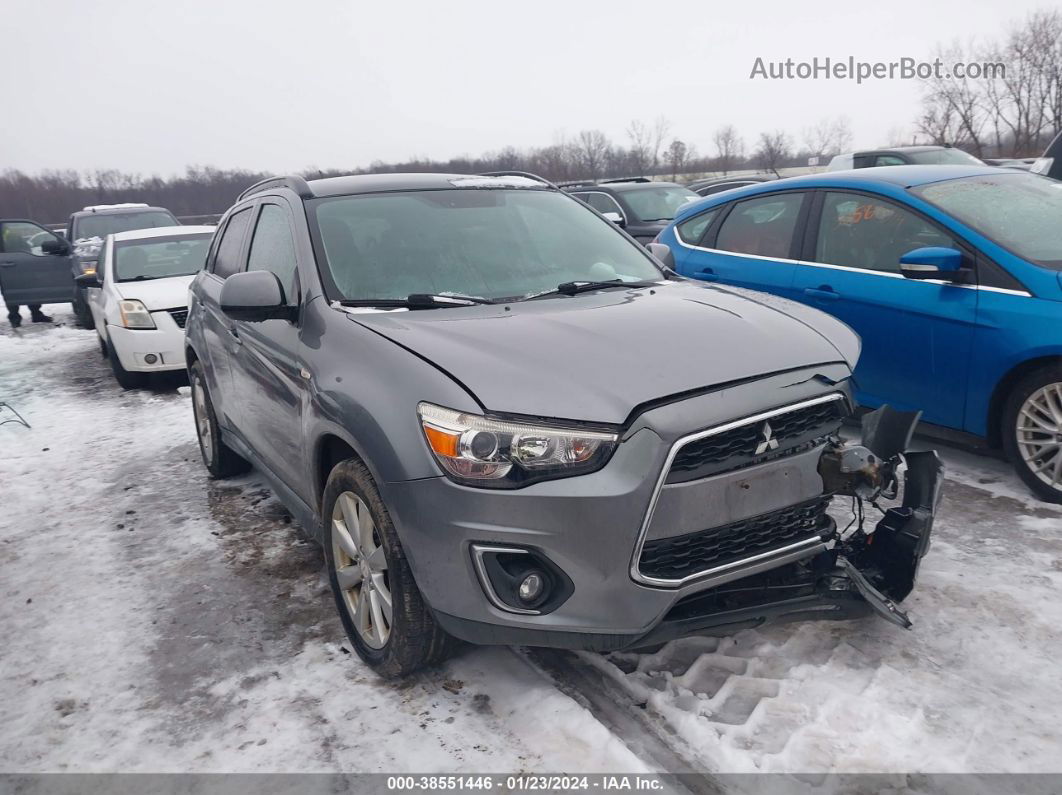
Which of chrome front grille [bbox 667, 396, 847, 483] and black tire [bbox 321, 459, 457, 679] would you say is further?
black tire [bbox 321, 459, 457, 679]

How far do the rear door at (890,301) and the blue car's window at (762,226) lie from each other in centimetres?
21

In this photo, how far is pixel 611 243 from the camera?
4.29m

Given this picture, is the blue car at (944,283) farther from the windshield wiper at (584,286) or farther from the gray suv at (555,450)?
the gray suv at (555,450)

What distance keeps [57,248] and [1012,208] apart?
1265 cm

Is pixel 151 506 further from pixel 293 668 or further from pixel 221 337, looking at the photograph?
pixel 293 668

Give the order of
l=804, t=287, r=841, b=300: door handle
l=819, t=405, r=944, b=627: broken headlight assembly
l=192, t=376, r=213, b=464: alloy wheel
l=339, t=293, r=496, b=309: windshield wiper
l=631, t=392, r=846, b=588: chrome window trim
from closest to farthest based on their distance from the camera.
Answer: l=631, t=392, r=846, b=588: chrome window trim
l=819, t=405, r=944, b=627: broken headlight assembly
l=339, t=293, r=496, b=309: windshield wiper
l=804, t=287, r=841, b=300: door handle
l=192, t=376, r=213, b=464: alloy wheel

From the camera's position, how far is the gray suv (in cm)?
252

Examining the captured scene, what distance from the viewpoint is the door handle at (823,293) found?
523 centimetres

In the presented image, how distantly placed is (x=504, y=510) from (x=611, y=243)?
2.16m

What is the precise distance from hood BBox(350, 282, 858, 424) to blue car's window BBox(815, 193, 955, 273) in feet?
5.89

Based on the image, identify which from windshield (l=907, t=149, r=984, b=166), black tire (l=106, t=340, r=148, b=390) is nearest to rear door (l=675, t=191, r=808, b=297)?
black tire (l=106, t=340, r=148, b=390)

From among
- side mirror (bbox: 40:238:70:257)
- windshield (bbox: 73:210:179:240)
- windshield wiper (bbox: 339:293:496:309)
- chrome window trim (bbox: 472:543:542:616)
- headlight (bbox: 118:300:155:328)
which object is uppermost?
windshield (bbox: 73:210:179:240)

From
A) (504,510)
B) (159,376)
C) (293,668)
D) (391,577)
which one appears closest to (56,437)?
(159,376)

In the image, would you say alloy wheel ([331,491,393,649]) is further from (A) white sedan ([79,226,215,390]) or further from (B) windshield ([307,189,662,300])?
(A) white sedan ([79,226,215,390])
